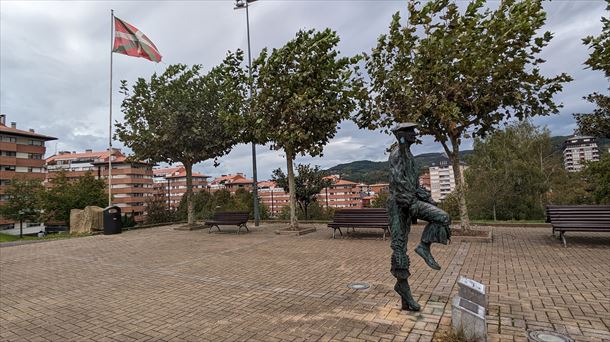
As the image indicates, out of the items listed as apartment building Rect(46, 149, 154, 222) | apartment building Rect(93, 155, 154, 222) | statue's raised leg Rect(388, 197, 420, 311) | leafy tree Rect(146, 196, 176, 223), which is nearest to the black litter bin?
leafy tree Rect(146, 196, 176, 223)

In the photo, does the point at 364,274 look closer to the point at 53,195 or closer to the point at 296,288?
the point at 296,288

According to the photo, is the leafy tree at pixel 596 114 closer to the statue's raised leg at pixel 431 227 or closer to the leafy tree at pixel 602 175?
the leafy tree at pixel 602 175

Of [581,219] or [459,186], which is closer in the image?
[581,219]

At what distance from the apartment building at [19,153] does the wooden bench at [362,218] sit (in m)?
65.5

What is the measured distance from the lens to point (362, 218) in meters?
10.7

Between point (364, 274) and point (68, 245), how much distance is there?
11.2 metres

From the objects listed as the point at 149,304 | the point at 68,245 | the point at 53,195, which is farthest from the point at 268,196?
the point at 149,304

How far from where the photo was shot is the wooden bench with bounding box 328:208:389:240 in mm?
10266

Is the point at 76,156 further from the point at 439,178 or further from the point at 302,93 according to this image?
the point at 439,178

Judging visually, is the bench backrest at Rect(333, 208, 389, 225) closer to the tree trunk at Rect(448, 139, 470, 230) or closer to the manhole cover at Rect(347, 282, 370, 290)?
the tree trunk at Rect(448, 139, 470, 230)

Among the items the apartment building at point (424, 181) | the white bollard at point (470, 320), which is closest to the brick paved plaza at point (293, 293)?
the white bollard at point (470, 320)

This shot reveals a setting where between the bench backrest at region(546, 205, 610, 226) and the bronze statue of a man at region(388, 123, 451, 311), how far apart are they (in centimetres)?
670

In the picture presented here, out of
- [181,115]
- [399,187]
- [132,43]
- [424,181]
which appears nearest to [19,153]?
[132,43]

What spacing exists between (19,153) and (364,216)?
72931 millimetres
